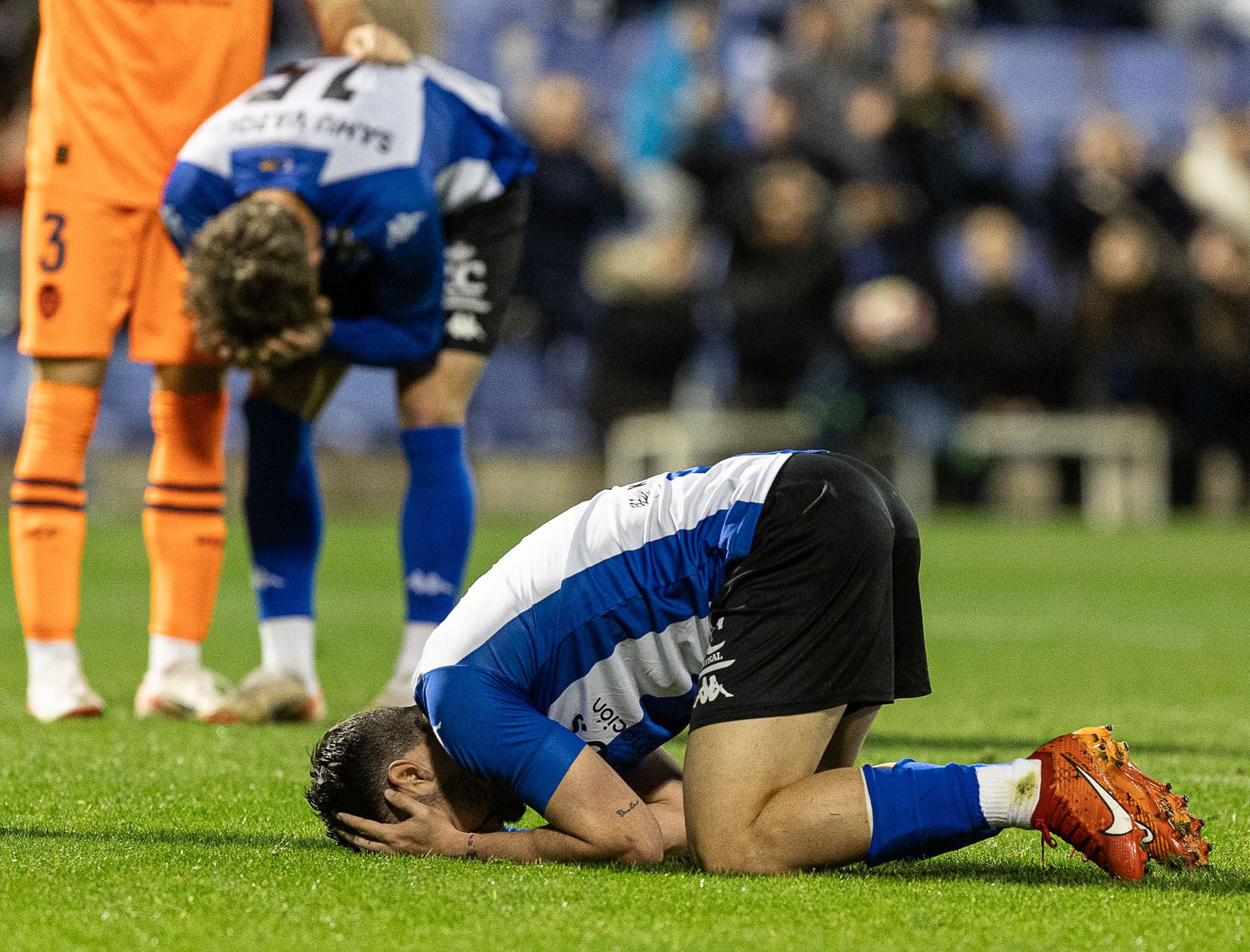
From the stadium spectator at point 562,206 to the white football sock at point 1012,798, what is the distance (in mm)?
10667

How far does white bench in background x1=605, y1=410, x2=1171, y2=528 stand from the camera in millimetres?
12688

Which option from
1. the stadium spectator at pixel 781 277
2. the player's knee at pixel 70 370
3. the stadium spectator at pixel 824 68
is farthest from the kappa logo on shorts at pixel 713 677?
the stadium spectator at pixel 824 68

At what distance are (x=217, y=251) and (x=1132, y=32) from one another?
14.3 metres

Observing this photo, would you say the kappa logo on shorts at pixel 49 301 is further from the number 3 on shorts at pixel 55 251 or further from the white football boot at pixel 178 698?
the white football boot at pixel 178 698

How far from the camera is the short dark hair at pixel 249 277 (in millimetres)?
3811

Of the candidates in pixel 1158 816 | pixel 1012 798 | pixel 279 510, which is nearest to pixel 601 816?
pixel 1012 798

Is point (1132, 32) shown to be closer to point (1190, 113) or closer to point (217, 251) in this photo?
point (1190, 113)

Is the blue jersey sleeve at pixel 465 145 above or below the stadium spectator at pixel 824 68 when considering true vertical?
below

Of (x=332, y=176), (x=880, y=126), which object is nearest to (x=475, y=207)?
(x=332, y=176)

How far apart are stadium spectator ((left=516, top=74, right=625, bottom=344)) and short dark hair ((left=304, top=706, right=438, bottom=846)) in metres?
10.5

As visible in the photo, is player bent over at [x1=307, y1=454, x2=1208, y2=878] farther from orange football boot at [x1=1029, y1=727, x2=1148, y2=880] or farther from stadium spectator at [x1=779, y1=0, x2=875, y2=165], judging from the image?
stadium spectator at [x1=779, y1=0, x2=875, y2=165]

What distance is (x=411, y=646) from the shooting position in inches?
168

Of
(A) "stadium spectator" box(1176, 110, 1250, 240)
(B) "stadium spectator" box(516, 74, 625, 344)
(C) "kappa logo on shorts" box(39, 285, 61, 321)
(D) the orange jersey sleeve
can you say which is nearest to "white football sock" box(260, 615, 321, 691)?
(C) "kappa logo on shorts" box(39, 285, 61, 321)

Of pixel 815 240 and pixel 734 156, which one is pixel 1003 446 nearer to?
pixel 815 240
